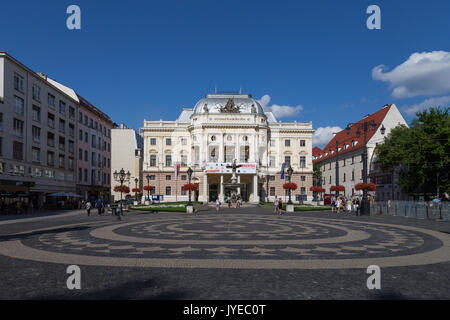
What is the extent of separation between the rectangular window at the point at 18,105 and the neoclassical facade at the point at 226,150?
1147 inches

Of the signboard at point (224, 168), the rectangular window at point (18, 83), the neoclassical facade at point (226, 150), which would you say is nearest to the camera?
the rectangular window at point (18, 83)

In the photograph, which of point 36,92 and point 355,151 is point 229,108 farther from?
point 36,92

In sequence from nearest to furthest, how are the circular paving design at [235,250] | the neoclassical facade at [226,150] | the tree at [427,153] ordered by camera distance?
the circular paving design at [235,250] < the tree at [427,153] < the neoclassical facade at [226,150]

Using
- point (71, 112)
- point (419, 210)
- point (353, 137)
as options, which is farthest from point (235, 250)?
point (353, 137)

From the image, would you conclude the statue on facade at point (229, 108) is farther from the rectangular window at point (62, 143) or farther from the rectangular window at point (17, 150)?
the rectangular window at point (17, 150)

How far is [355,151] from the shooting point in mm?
73000

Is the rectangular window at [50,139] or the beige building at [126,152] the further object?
the beige building at [126,152]

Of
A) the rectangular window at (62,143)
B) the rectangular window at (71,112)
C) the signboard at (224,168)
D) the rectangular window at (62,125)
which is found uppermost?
the rectangular window at (71,112)

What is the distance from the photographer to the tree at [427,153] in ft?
152

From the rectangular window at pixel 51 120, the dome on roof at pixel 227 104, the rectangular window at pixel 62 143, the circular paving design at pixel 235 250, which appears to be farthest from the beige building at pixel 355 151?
the rectangular window at pixel 51 120

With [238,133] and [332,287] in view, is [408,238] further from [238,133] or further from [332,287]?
[238,133]

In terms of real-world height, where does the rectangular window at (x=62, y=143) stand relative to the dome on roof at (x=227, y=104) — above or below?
below
